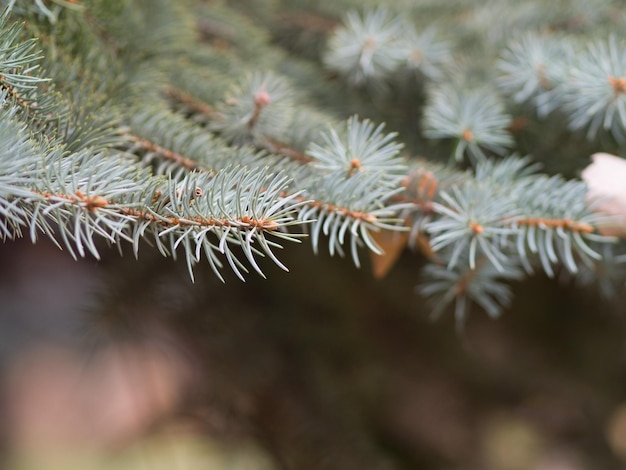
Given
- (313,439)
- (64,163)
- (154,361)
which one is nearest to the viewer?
(64,163)

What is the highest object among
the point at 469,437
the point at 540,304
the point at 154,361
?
the point at 540,304

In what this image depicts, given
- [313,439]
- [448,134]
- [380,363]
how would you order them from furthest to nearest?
1. [380,363]
2. [313,439]
3. [448,134]

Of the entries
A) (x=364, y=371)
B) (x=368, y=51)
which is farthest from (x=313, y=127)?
(x=364, y=371)

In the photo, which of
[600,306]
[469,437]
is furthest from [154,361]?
[600,306]

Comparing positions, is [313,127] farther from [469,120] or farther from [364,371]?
[364,371]

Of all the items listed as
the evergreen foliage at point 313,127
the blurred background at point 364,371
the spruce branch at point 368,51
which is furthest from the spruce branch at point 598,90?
the blurred background at point 364,371

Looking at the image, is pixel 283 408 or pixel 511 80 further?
pixel 283 408

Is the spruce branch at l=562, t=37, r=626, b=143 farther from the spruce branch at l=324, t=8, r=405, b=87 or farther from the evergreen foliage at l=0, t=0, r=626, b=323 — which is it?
the spruce branch at l=324, t=8, r=405, b=87

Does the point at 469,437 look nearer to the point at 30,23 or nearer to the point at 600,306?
the point at 600,306
